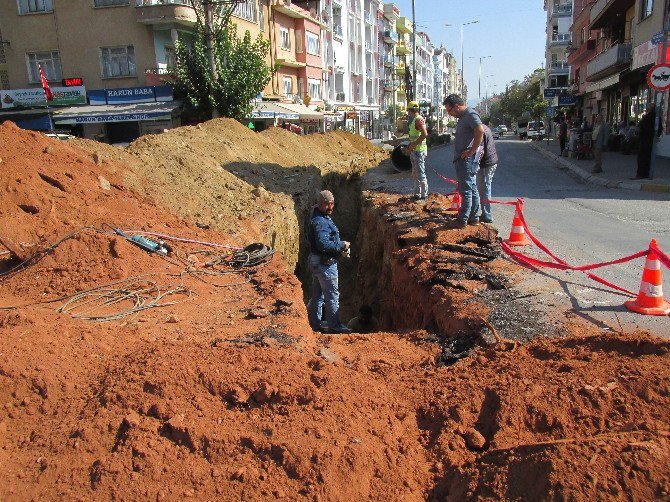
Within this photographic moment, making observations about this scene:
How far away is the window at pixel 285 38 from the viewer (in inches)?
1511

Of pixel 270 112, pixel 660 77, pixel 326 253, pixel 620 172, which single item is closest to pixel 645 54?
pixel 620 172

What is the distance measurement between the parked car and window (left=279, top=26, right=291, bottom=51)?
996 inches

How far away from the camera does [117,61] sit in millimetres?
26641

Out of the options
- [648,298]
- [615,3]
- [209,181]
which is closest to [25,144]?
[209,181]

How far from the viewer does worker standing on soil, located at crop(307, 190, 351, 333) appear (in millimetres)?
7094

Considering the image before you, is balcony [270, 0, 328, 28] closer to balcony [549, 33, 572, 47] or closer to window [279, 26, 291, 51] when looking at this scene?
window [279, 26, 291, 51]

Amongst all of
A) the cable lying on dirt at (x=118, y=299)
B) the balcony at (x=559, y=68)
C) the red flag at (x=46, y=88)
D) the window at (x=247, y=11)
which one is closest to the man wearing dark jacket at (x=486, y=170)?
the cable lying on dirt at (x=118, y=299)

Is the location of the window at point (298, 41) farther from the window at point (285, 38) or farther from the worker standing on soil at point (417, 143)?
the worker standing on soil at point (417, 143)

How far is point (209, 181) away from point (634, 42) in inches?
884

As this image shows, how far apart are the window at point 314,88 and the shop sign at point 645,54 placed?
24.8 metres

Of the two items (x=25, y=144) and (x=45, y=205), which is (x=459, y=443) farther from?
(x=25, y=144)

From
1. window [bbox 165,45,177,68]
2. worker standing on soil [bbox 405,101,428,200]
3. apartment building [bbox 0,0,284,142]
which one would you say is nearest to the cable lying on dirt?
worker standing on soil [bbox 405,101,428,200]

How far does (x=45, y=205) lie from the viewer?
Result: 316 inches

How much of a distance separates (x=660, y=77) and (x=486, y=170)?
313 inches
